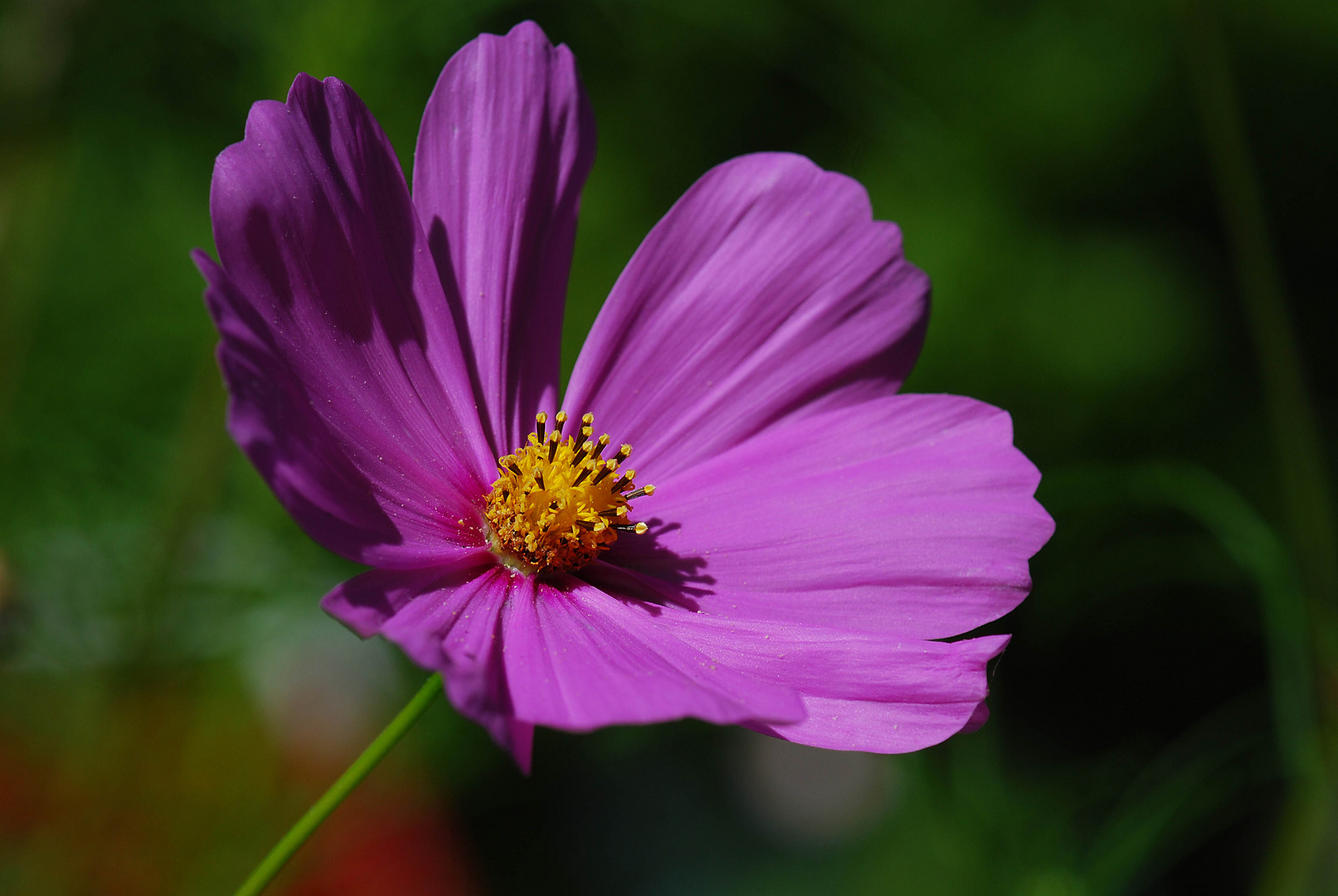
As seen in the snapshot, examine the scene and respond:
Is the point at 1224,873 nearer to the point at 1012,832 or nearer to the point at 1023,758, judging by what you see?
the point at 1023,758

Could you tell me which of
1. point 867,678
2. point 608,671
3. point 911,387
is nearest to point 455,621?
point 608,671

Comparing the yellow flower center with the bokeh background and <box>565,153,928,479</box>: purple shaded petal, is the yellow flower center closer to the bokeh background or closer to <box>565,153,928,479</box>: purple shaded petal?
→ <box>565,153,928,479</box>: purple shaded petal

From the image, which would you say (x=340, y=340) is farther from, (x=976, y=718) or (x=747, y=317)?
(x=976, y=718)

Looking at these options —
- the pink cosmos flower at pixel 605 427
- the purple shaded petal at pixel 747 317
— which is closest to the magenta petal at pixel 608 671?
the pink cosmos flower at pixel 605 427

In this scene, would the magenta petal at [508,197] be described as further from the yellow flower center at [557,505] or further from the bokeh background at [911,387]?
the bokeh background at [911,387]

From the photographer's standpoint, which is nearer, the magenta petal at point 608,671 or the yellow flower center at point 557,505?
the magenta petal at point 608,671

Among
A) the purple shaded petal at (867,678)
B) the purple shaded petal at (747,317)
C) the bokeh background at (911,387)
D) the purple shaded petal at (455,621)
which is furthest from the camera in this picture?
the bokeh background at (911,387)
